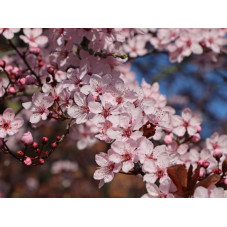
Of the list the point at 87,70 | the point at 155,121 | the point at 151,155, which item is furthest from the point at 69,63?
the point at 151,155

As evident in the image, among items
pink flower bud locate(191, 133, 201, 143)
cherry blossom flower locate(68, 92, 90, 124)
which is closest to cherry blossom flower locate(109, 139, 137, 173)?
cherry blossom flower locate(68, 92, 90, 124)

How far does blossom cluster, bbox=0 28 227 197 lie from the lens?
121cm

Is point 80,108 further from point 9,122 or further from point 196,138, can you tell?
point 196,138

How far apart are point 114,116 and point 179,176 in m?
0.32

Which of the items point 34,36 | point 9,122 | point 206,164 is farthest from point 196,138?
point 34,36

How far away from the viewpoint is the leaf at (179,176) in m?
1.17

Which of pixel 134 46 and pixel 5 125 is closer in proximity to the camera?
pixel 5 125

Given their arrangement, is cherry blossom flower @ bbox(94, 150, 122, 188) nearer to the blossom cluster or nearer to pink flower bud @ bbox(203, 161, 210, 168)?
the blossom cluster

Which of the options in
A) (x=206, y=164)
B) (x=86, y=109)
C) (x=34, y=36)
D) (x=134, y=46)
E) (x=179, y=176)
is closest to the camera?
(x=179, y=176)

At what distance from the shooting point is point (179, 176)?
3.84 feet

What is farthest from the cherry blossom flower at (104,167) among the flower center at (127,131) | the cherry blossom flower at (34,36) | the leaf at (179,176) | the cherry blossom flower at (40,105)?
the cherry blossom flower at (34,36)
